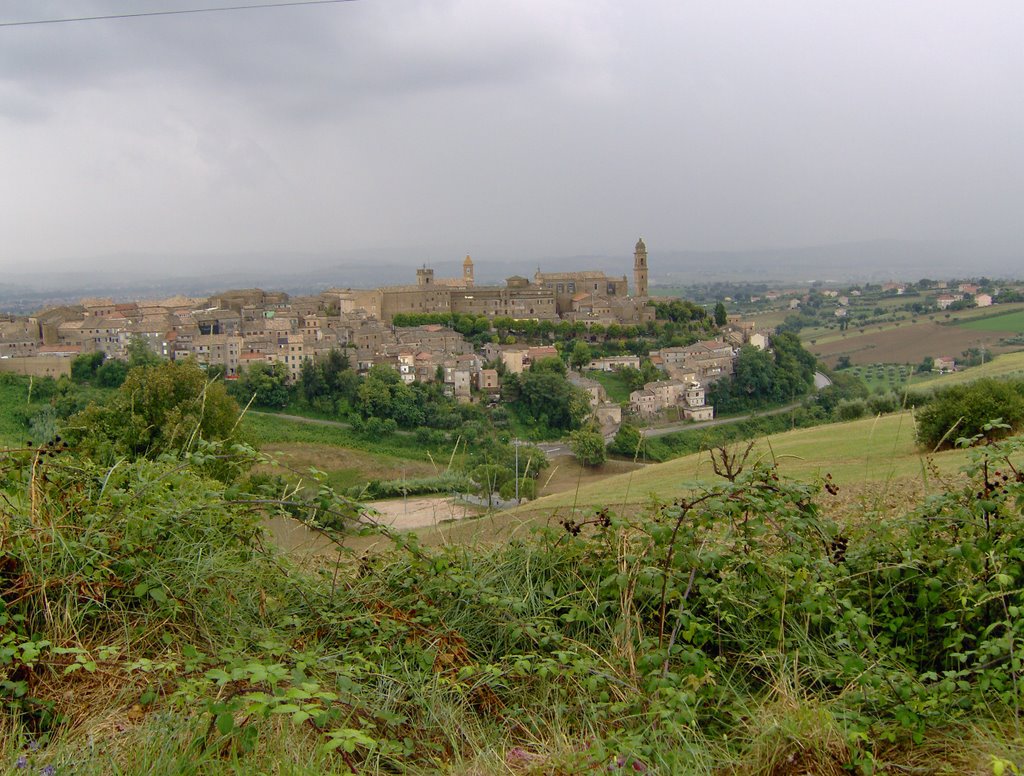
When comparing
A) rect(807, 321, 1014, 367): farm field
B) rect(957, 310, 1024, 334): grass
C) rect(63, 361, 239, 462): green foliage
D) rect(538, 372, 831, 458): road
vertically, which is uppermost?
rect(63, 361, 239, 462): green foliage

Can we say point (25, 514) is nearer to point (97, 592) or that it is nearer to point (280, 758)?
point (97, 592)

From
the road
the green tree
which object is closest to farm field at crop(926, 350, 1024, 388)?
the road

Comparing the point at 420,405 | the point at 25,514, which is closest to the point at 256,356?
the point at 420,405

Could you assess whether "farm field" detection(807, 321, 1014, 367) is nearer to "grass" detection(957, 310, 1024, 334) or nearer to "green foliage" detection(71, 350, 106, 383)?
"grass" detection(957, 310, 1024, 334)

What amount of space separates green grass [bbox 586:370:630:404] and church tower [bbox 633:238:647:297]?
1503 centimetres

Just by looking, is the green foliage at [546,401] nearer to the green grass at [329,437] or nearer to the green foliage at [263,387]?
the green grass at [329,437]

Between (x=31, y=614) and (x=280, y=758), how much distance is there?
88cm

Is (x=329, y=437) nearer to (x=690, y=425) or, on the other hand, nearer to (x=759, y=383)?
(x=690, y=425)

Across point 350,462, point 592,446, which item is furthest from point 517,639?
point 350,462

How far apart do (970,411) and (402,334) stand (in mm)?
31753

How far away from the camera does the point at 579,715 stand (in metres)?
1.84

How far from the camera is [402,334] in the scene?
1459 inches

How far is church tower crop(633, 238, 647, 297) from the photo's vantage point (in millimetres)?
46844

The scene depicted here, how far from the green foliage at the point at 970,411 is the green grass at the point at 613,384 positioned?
71.6 feet
